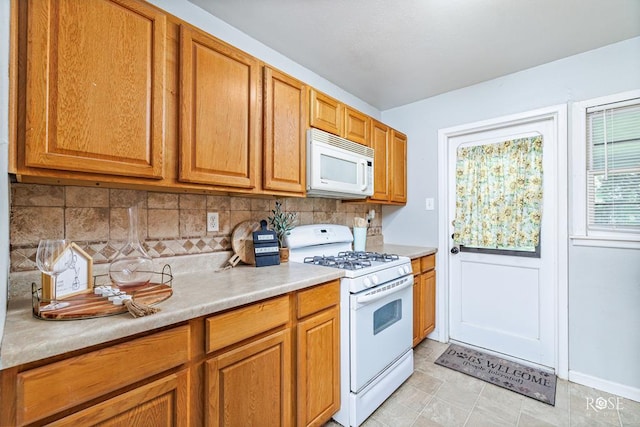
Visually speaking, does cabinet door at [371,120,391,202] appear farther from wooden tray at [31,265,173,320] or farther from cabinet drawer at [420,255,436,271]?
wooden tray at [31,265,173,320]

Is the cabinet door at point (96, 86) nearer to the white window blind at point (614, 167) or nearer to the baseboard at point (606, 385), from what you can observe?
the white window blind at point (614, 167)

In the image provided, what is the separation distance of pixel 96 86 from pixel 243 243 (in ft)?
3.53

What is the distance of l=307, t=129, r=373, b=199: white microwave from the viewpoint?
1895 millimetres

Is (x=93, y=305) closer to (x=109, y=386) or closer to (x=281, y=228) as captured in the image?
(x=109, y=386)

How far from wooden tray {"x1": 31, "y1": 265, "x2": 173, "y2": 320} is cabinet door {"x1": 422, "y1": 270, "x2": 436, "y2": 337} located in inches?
85.2

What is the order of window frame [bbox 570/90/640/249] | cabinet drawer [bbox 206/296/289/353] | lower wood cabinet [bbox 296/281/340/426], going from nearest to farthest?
1. cabinet drawer [bbox 206/296/289/353]
2. lower wood cabinet [bbox 296/281/340/426]
3. window frame [bbox 570/90/640/249]

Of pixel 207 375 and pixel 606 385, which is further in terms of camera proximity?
pixel 606 385

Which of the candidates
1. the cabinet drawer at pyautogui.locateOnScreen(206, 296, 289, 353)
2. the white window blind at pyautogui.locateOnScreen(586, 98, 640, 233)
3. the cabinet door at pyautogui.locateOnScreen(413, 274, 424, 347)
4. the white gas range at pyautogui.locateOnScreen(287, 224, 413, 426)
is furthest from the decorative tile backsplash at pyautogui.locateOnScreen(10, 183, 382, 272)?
the white window blind at pyautogui.locateOnScreen(586, 98, 640, 233)

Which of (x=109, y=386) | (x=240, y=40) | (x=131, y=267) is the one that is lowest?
(x=109, y=386)

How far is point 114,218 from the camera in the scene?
4.54ft

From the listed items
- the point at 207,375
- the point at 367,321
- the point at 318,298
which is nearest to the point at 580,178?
the point at 367,321

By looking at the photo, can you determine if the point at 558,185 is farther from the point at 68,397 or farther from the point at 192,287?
the point at 68,397

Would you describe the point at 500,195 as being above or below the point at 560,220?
above

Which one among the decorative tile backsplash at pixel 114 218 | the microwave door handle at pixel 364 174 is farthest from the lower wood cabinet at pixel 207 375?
the microwave door handle at pixel 364 174
